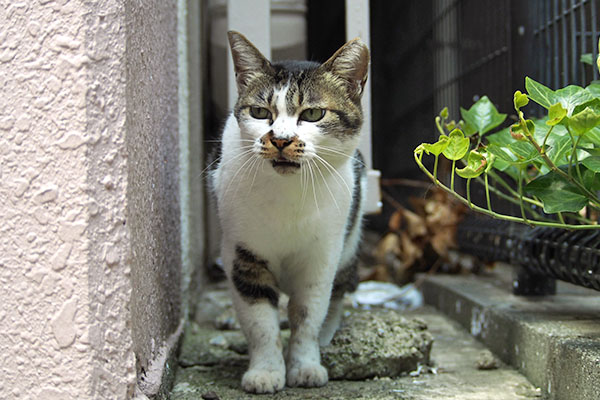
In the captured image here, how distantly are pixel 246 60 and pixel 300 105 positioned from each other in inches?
10.2

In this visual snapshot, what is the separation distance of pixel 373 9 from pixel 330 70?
347 cm

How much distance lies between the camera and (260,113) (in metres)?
1.82

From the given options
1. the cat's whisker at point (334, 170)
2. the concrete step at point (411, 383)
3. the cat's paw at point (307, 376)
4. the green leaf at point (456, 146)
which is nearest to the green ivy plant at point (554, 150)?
the green leaf at point (456, 146)

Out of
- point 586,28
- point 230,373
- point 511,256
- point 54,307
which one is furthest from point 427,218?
point 54,307

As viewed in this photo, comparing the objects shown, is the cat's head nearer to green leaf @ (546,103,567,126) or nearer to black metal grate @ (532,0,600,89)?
green leaf @ (546,103,567,126)

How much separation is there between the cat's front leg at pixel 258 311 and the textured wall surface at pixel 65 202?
631 mm

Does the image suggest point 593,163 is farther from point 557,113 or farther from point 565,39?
point 565,39

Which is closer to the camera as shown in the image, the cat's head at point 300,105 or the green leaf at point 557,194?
the green leaf at point 557,194

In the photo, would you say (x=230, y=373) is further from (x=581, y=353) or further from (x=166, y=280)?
(x=581, y=353)

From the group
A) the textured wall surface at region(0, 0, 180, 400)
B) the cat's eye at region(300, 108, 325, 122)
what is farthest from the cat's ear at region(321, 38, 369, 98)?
the textured wall surface at region(0, 0, 180, 400)

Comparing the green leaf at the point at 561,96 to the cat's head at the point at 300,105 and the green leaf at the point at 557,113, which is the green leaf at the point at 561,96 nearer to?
the green leaf at the point at 557,113

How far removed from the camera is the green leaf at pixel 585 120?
53.0 inches

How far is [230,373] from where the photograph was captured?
1945 mm

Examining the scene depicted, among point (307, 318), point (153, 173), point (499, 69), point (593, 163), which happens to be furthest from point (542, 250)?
point (153, 173)
